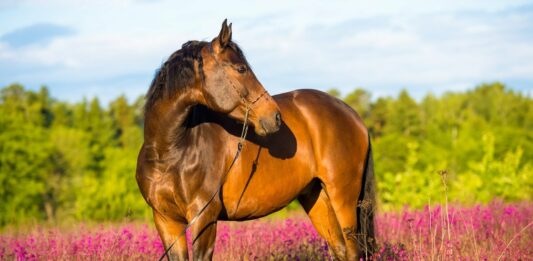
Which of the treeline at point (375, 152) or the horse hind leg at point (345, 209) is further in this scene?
the treeline at point (375, 152)

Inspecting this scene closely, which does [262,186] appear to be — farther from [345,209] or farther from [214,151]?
[345,209]

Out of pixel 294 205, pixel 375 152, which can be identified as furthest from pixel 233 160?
pixel 375 152

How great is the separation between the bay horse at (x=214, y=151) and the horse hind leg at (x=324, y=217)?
1.07 feet

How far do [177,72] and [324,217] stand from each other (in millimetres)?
2536

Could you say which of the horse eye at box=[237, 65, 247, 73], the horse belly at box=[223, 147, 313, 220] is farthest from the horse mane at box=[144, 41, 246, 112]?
the horse belly at box=[223, 147, 313, 220]

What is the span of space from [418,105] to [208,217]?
96.5 m

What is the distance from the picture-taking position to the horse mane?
16.8 feet

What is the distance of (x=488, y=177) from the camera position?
24203mm

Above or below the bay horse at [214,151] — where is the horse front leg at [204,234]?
below

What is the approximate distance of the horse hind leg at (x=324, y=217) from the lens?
21.3 feet

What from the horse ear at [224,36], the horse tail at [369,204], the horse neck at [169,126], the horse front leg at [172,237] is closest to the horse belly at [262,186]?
the horse front leg at [172,237]

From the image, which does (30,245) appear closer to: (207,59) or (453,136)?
(207,59)

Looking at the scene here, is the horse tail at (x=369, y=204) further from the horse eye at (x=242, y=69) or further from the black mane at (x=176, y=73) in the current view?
the black mane at (x=176, y=73)

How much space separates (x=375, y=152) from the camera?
69.7 m
